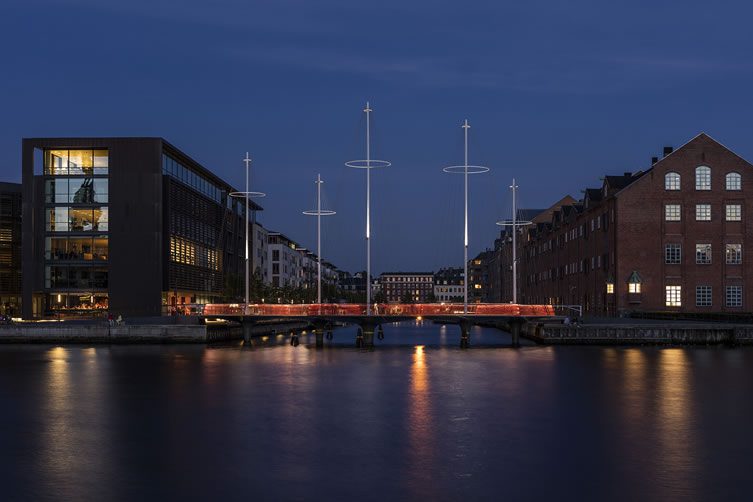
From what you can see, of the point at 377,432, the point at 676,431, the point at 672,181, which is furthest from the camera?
the point at 672,181

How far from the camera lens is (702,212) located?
332ft

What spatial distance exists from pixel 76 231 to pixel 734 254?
265 feet

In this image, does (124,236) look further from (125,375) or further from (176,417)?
(176,417)

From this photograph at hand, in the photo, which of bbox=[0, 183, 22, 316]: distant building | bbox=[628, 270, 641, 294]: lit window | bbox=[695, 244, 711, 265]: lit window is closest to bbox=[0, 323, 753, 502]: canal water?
bbox=[628, 270, 641, 294]: lit window

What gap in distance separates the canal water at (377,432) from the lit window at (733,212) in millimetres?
46458

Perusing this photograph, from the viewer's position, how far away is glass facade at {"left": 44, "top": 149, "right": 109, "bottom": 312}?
109250mm

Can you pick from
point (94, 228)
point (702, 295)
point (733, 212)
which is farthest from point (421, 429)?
point (94, 228)

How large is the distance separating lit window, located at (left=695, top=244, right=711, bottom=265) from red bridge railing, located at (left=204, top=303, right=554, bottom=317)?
89.1 ft

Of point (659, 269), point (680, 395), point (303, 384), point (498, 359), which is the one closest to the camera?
point (680, 395)

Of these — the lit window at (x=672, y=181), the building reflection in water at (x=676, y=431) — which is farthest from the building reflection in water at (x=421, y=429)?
the lit window at (x=672, y=181)

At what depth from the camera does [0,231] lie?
125m

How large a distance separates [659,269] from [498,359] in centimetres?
4128

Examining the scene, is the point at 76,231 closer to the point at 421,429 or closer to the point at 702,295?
the point at 702,295

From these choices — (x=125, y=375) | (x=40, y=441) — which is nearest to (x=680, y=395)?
(x=40, y=441)
